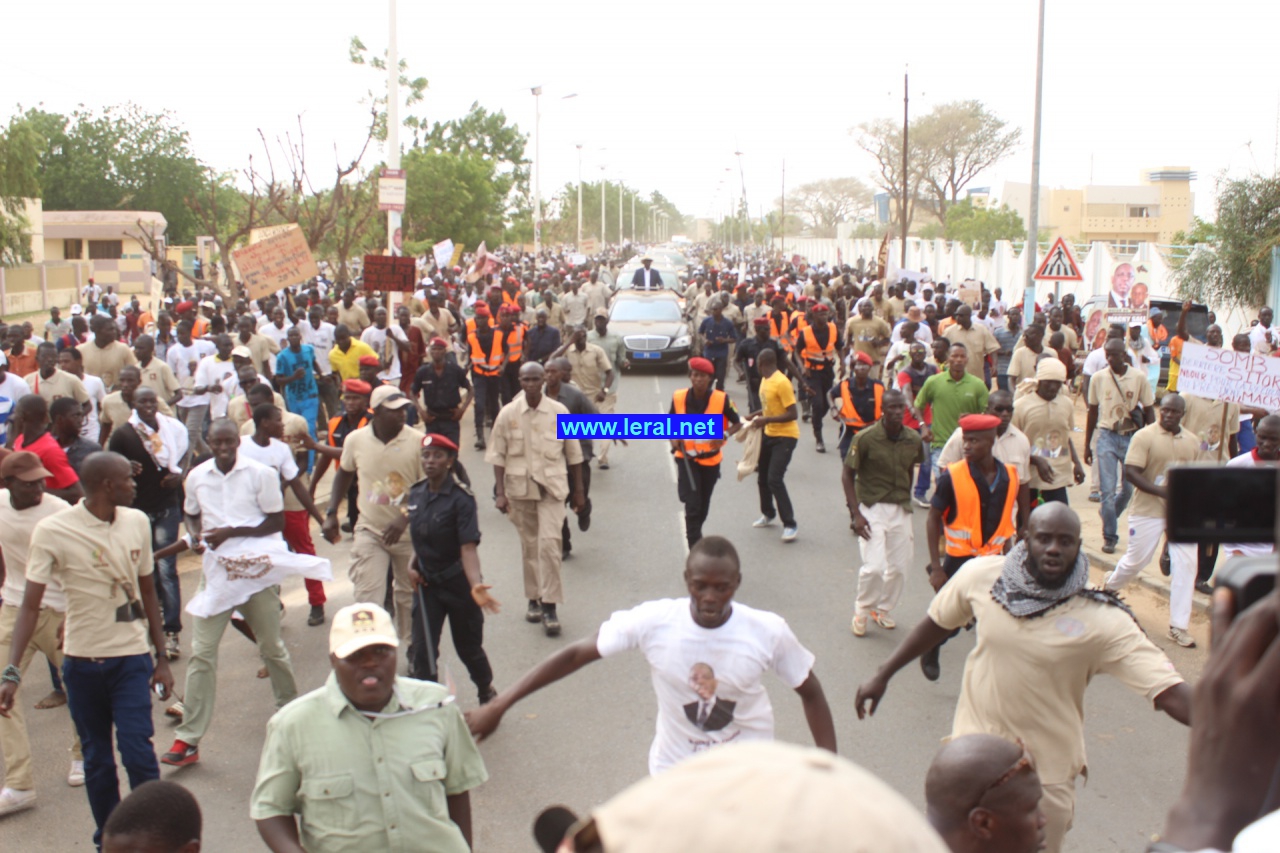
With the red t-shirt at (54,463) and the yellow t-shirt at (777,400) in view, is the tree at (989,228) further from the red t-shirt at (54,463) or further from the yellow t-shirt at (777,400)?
the red t-shirt at (54,463)

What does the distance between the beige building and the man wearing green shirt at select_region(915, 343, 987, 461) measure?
230 feet

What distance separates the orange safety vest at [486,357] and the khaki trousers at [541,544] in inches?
246

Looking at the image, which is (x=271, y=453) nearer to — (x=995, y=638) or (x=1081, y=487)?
(x=995, y=638)

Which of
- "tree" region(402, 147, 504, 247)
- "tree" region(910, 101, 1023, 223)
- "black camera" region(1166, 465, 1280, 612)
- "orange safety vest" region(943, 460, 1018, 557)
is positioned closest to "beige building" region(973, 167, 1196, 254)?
"tree" region(910, 101, 1023, 223)

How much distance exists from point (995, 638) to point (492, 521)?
25.8 feet

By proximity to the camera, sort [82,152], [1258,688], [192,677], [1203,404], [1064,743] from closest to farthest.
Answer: [1258,688]
[1064,743]
[192,677]
[1203,404]
[82,152]

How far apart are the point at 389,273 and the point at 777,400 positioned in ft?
26.0

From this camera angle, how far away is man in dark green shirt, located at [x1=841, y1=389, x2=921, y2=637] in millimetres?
8312

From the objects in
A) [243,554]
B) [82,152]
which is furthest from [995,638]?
[82,152]

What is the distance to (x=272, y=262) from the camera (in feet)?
53.7

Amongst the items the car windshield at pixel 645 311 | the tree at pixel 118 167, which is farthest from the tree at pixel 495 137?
the car windshield at pixel 645 311

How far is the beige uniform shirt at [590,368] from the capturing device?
13461 mm

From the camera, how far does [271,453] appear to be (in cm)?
766

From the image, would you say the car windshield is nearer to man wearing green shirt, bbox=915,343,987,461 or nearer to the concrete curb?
man wearing green shirt, bbox=915,343,987,461
